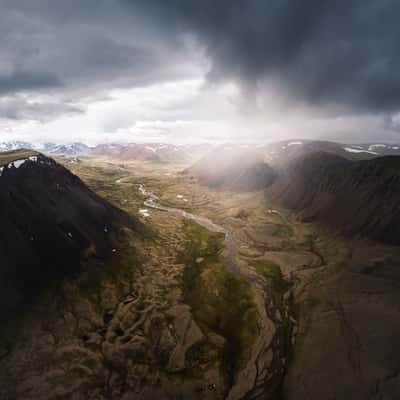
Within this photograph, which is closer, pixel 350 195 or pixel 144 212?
pixel 350 195

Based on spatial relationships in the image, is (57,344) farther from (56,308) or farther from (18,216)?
(18,216)

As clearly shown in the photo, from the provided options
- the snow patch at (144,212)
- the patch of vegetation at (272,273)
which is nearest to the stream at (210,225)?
the patch of vegetation at (272,273)

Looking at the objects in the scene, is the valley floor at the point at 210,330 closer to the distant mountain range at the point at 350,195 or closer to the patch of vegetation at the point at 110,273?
the patch of vegetation at the point at 110,273

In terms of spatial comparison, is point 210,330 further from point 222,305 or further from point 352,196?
point 352,196

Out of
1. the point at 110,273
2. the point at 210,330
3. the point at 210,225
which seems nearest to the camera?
the point at 210,330

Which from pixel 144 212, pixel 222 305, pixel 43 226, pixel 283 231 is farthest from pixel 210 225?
pixel 43 226

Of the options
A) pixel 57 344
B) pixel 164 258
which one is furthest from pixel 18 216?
pixel 164 258
